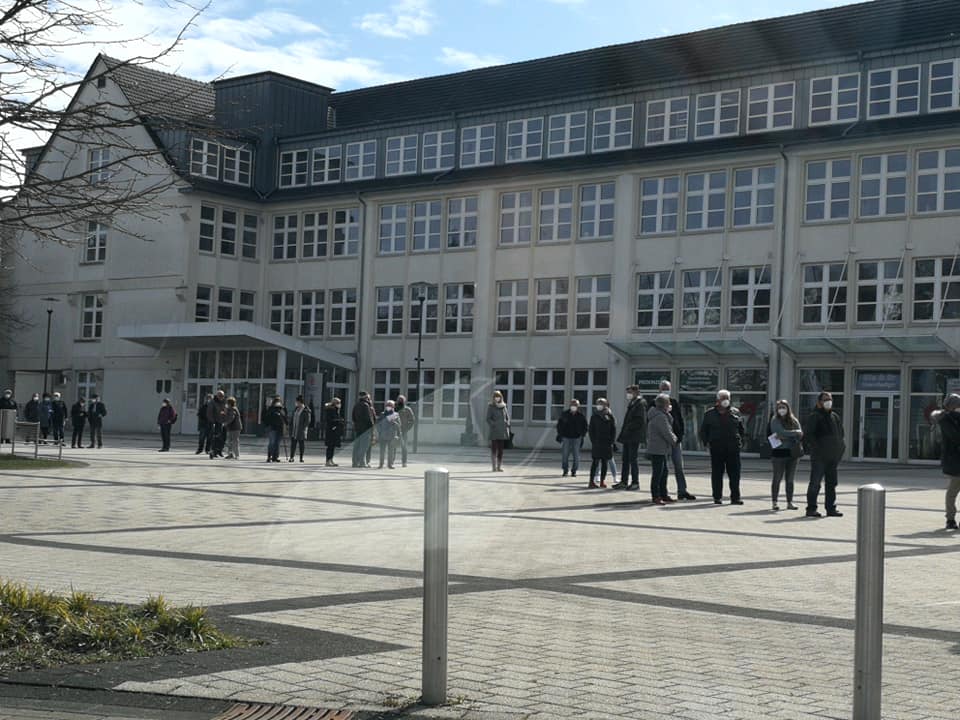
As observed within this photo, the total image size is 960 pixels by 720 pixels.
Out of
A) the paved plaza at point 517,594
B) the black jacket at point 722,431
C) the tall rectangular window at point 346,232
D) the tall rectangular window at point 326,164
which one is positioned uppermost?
the tall rectangular window at point 326,164

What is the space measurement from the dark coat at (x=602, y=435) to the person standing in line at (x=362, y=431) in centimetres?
723

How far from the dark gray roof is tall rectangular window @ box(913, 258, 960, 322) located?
709 centimetres

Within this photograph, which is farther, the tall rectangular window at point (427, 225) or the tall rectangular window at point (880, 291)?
the tall rectangular window at point (427, 225)

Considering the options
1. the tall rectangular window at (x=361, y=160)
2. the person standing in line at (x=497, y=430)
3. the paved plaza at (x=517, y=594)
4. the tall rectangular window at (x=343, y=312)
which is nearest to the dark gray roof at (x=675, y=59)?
the tall rectangular window at (x=361, y=160)

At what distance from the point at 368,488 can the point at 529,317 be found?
96.4 feet

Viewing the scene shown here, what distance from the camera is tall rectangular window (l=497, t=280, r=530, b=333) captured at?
50.8 m

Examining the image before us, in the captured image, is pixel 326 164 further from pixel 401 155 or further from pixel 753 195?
pixel 753 195

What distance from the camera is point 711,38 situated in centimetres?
5009

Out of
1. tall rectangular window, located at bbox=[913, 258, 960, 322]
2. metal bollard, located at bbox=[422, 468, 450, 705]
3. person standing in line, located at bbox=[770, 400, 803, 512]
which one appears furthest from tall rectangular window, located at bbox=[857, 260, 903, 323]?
metal bollard, located at bbox=[422, 468, 450, 705]

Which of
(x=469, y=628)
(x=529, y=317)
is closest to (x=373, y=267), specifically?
(x=529, y=317)

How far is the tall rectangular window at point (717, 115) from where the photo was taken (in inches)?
1837

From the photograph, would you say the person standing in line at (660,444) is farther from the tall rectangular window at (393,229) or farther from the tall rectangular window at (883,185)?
the tall rectangular window at (393,229)

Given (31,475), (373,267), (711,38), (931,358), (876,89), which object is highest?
(711,38)

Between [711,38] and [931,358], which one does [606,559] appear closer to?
[931,358]
